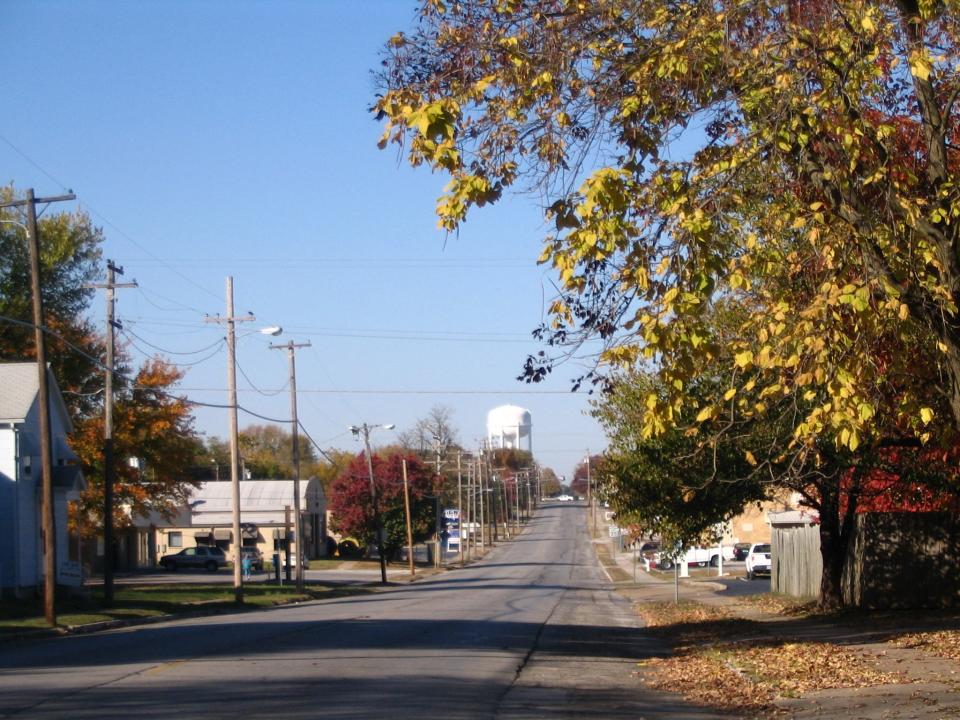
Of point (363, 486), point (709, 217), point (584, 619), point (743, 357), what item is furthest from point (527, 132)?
point (363, 486)

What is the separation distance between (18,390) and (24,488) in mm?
3494

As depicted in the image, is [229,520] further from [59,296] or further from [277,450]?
[277,450]

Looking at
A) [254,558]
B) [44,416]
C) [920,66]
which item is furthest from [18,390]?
[920,66]

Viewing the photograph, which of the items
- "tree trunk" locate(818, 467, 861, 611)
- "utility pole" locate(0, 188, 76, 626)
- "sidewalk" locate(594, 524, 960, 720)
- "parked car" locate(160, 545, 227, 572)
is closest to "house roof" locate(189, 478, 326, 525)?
"parked car" locate(160, 545, 227, 572)

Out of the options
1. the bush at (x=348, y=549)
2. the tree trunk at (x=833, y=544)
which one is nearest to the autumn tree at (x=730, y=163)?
the tree trunk at (x=833, y=544)

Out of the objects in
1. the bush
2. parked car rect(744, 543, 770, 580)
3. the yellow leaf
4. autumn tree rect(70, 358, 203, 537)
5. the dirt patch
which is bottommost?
the bush

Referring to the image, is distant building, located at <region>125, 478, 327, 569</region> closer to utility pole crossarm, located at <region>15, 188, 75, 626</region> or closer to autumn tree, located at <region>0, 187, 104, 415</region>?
autumn tree, located at <region>0, 187, 104, 415</region>

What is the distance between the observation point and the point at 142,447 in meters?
49.1

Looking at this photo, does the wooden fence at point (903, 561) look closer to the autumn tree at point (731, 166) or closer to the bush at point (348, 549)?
the autumn tree at point (731, 166)

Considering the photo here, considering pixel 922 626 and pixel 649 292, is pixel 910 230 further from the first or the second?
pixel 922 626

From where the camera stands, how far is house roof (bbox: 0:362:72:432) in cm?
3828

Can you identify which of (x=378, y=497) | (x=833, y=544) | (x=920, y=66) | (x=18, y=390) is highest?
(x=920, y=66)

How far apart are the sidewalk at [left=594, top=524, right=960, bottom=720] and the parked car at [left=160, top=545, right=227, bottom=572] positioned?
43982mm

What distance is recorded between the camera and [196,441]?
5353 centimetres
